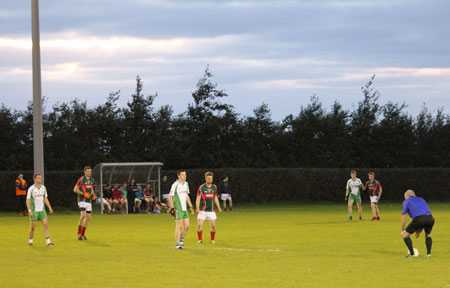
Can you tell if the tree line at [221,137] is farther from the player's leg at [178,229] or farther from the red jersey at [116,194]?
the player's leg at [178,229]

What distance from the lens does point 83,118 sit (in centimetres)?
5444

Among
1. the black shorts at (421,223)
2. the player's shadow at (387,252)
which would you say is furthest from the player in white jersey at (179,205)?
the black shorts at (421,223)

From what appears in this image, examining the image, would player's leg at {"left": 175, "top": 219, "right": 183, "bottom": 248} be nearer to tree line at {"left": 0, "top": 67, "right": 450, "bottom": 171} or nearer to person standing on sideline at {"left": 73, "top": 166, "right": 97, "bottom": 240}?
person standing on sideline at {"left": 73, "top": 166, "right": 97, "bottom": 240}

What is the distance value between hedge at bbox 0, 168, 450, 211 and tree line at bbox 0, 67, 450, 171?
4888mm

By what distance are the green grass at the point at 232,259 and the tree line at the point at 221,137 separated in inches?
928

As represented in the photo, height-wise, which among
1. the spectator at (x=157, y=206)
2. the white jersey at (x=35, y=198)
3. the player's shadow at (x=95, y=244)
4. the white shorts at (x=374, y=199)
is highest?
the white jersey at (x=35, y=198)

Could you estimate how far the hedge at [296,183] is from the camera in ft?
155

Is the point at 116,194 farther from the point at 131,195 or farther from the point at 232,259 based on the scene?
the point at 232,259

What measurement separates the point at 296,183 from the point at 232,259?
3425 cm

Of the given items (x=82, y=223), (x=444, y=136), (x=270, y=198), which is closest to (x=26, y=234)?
(x=82, y=223)

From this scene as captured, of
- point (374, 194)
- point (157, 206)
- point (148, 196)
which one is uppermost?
point (374, 194)

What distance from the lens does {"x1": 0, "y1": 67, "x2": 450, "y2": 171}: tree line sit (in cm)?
5297

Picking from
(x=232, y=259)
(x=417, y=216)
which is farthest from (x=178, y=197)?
(x=417, y=216)

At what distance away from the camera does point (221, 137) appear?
2275 inches
